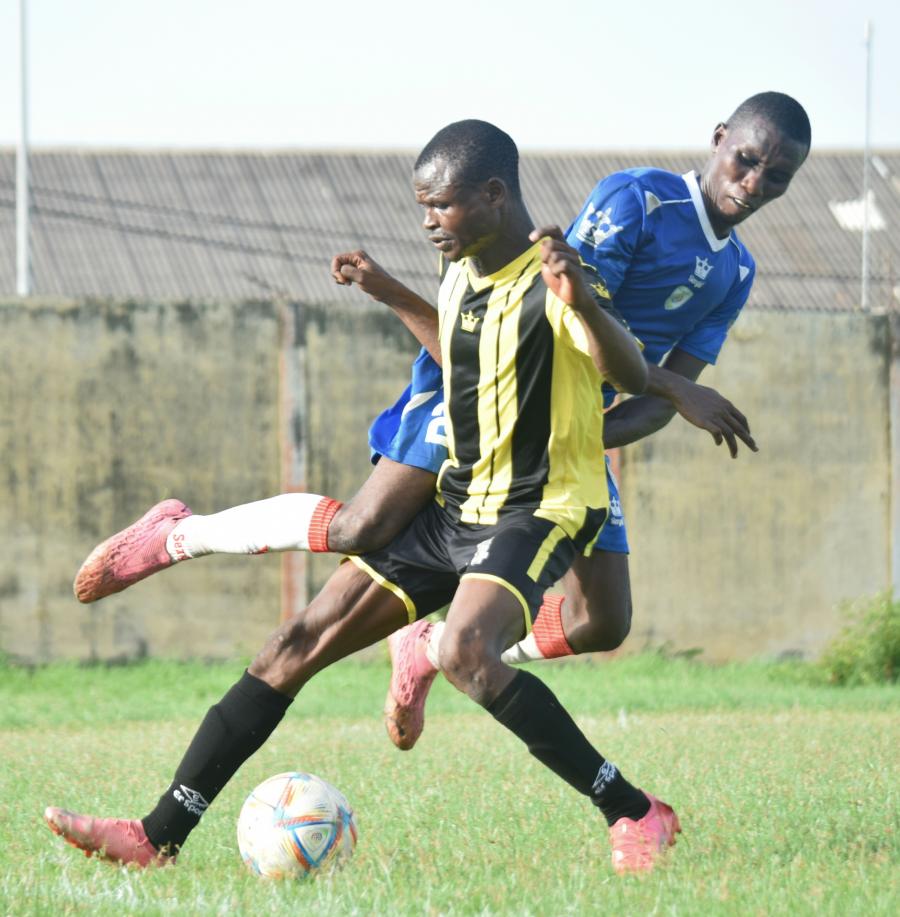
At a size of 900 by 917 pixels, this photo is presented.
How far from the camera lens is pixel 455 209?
4766 mm

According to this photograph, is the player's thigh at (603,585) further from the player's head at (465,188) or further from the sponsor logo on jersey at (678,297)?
the player's head at (465,188)

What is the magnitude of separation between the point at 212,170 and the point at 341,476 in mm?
19410

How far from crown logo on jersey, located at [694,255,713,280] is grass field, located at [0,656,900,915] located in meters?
1.87

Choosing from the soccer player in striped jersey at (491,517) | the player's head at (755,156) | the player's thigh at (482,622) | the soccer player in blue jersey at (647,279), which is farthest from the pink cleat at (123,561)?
the player's head at (755,156)

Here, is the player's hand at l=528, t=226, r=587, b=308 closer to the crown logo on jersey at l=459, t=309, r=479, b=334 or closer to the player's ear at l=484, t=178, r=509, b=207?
the player's ear at l=484, t=178, r=509, b=207

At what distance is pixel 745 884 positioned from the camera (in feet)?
14.4

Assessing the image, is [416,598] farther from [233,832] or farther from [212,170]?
[212,170]

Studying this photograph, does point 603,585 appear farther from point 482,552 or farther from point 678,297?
point 678,297

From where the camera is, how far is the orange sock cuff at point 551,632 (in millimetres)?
5812

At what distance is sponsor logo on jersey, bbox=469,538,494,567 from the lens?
185 inches

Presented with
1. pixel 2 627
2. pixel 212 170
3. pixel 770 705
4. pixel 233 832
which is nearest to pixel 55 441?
pixel 2 627

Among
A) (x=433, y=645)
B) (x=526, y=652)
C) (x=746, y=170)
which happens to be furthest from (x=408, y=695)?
(x=746, y=170)

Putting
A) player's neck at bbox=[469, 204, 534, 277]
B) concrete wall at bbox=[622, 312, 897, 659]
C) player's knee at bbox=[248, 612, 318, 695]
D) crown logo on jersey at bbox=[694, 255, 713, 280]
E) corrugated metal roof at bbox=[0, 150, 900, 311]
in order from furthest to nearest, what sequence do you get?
corrugated metal roof at bbox=[0, 150, 900, 311] → concrete wall at bbox=[622, 312, 897, 659] → crown logo on jersey at bbox=[694, 255, 713, 280] → player's knee at bbox=[248, 612, 318, 695] → player's neck at bbox=[469, 204, 534, 277]

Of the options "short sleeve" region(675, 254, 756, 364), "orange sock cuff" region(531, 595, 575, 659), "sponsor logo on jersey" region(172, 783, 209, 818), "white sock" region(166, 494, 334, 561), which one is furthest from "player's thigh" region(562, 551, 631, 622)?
"sponsor logo on jersey" region(172, 783, 209, 818)
